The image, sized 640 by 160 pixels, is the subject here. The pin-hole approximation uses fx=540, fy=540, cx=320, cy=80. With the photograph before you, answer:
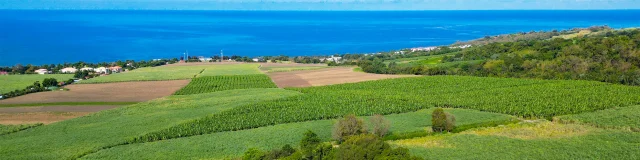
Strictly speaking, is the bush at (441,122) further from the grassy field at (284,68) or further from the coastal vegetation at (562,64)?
the grassy field at (284,68)

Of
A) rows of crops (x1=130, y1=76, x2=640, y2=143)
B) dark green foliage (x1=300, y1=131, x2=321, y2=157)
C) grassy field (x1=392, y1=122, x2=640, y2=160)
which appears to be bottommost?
grassy field (x1=392, y1=122, x2=640, y2=160)

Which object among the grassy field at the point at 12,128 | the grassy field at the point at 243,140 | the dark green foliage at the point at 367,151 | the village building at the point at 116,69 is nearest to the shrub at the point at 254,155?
the grassy field at the point at 243,140

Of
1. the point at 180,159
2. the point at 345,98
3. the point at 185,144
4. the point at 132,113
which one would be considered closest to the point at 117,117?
the point at 132,113

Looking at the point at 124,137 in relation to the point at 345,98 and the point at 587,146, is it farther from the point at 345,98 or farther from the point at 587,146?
the point at 587,146

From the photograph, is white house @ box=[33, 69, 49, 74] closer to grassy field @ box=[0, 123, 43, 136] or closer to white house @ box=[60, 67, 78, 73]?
white house @ box=[60, 67, 78, 73]

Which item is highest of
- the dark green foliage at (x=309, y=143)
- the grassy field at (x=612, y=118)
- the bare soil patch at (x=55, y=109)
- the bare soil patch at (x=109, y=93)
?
the bare soil patch at (x=109, y=93)

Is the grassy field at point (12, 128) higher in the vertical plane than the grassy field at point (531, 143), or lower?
higher

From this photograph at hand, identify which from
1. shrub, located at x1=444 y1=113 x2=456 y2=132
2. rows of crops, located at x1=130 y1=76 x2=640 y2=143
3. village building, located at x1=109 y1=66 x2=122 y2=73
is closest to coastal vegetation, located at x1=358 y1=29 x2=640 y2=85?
rows of crops, located at x1=130 y1=76 x2=640 y2=143
